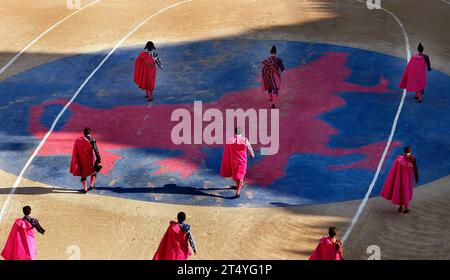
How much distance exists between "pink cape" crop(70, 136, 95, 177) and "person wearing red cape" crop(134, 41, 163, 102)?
680 cm

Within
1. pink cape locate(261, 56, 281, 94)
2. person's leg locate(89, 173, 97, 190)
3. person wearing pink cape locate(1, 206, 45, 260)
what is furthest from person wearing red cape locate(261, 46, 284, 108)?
person wearing pink cape locate(1, 206, 45, 260)

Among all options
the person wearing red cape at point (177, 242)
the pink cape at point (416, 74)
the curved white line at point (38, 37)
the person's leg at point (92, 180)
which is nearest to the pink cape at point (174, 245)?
the person wearing red cape at point (177, 242)

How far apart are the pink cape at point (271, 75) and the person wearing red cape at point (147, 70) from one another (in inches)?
141

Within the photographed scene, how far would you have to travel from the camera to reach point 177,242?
1719 centimetres

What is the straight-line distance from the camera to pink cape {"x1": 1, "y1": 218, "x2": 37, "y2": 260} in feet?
57.8

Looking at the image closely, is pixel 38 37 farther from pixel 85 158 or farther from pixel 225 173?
pixel 225 173

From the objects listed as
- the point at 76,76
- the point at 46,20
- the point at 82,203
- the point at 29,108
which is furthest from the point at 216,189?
the point at 46,20

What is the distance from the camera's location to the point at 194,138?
84.5 feet

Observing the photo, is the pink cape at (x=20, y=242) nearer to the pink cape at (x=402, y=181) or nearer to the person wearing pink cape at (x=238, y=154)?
the person wearing pink cape at (x=238, y=154)

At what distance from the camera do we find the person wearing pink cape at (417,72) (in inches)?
1077

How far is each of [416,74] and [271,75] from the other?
478cm

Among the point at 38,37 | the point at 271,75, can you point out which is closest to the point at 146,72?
the point at 271,75

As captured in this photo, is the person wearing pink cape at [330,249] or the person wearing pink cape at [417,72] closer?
the person wearing pink cape at [330,249]
